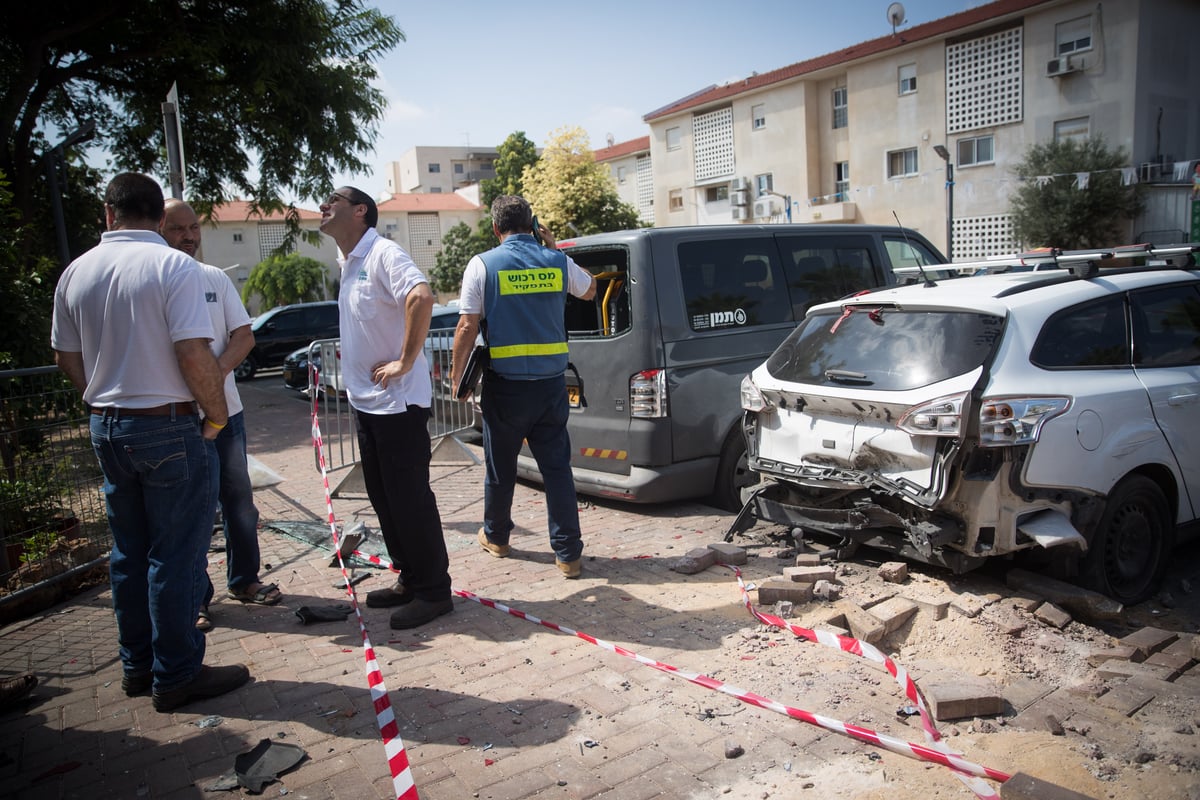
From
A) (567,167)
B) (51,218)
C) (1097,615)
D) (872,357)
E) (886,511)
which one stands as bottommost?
(1097,615)

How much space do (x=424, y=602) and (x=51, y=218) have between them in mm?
16990

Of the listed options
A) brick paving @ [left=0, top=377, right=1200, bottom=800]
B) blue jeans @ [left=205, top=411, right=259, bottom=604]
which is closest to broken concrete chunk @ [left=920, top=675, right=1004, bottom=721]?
brick paving @ [left=0, top=377, right=1200, bottom=800]

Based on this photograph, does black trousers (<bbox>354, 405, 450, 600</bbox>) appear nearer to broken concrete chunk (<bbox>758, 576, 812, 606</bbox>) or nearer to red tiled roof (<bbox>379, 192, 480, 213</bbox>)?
broken concrete chunk (<bbox>758, 576, 812, 606</bbox>)

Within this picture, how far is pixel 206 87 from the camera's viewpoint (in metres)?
13.2

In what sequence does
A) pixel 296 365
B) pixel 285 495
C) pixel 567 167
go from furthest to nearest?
pixel 567 167 < pixel 296 365 < pixel 285 495

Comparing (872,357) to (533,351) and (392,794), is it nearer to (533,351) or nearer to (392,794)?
(533,351)

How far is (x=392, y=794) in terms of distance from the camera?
2.80 m

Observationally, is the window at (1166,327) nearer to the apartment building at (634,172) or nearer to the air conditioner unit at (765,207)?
the air conditioner unit at (765,207)

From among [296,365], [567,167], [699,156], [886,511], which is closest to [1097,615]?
[886,511]

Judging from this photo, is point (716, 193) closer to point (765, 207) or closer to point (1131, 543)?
point (765, 207)

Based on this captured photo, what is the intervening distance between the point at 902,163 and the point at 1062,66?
7493mm

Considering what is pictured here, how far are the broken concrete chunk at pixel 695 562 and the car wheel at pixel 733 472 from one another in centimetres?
117

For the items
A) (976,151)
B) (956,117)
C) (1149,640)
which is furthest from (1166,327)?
(956,117)

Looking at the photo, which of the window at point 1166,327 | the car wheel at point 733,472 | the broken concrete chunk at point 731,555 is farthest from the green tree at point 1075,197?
the broken concrete chunk at point 731,555
